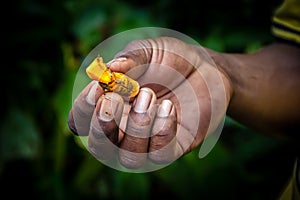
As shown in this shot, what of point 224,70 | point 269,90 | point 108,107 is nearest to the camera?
point 108,107

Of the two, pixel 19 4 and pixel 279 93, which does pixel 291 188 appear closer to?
pixel 279 93

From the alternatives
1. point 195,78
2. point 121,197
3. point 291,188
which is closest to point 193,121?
point 195,78

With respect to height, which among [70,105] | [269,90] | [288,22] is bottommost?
[70,105]

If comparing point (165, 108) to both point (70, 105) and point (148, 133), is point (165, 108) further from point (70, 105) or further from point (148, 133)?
point (70, 105)

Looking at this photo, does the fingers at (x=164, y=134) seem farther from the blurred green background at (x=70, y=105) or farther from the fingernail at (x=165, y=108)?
the blurred green background at (x=70, y=105)

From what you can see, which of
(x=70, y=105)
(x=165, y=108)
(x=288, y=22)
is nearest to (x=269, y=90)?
(x=288, y=22)

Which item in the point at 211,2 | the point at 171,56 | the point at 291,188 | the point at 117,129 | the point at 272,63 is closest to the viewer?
the point at 117,129

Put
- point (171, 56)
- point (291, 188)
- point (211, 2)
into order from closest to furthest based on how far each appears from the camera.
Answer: point (171, 56) → point (291, 188) → point (211, 2)
